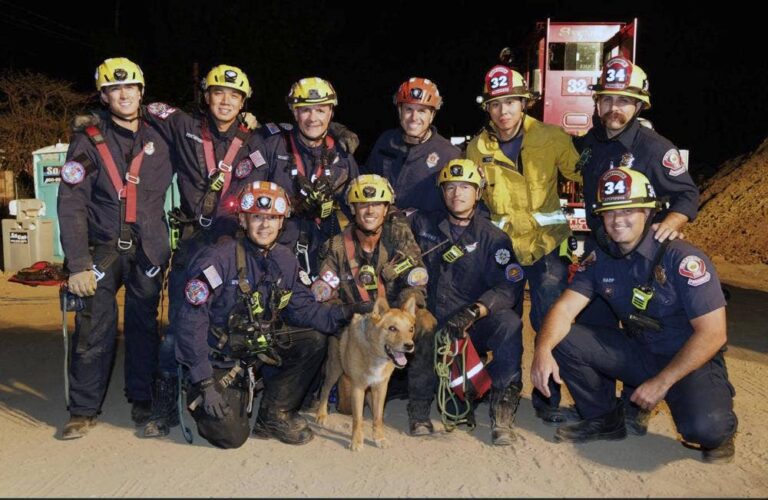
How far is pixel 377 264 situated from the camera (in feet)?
21.1

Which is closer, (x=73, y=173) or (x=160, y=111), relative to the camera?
(x=73, y=173)

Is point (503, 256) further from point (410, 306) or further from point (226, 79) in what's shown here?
point (226, 79)

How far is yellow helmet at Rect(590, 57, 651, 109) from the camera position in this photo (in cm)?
621

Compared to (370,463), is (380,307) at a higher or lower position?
higher

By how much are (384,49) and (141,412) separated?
35.7 m

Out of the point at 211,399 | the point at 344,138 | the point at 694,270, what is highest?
the point at 344,138

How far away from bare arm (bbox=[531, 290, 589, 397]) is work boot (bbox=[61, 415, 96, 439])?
3.46 meters

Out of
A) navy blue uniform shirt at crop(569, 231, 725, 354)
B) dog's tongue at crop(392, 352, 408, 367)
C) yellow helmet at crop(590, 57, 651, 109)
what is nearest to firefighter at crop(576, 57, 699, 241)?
yellow helmet at crop(590, 57, 651, 109)

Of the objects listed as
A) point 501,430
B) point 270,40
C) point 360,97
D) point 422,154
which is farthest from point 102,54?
point 501,430

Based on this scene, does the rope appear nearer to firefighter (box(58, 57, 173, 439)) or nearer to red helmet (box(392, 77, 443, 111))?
red helmet (box(392, 77, 443, 111))

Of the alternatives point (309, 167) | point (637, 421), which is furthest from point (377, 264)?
point (637, 421)

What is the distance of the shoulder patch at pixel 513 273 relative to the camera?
632 centimetres

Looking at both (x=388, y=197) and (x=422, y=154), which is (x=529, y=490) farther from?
(x=422, y=154)

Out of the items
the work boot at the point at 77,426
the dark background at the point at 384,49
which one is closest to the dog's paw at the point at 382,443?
the work boot at the point at 77,426
